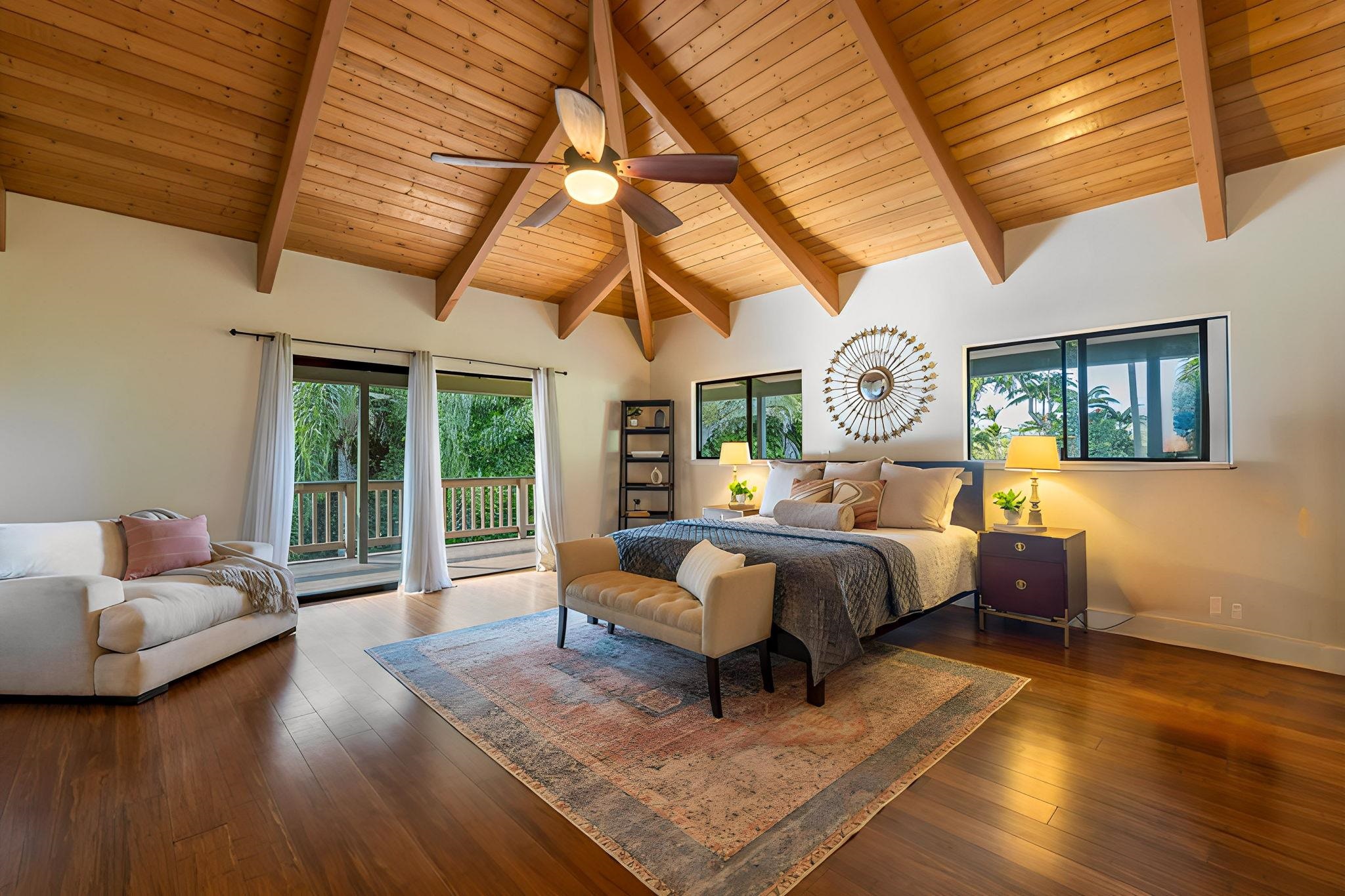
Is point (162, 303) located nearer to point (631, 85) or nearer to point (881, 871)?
point (631, 85)

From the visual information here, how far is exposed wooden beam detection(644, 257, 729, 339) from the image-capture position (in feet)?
19.3

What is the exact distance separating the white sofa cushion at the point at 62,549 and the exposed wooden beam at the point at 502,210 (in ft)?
9.69

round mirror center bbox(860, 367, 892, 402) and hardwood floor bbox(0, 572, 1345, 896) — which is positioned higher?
round mirror center bbox(860, 367, 892, 402)

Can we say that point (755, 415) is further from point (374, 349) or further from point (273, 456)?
point (273, 456)

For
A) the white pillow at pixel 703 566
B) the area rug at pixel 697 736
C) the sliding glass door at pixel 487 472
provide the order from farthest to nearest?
the sliding glass door at pixel 487 472 → the white pillow at pixel 703 566 → the area rug at pixel 697 736

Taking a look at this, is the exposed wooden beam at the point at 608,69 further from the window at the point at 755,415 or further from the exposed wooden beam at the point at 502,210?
the window at the point at 755,415

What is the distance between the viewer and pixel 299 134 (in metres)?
3.63

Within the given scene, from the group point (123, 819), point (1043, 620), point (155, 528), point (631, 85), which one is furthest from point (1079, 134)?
point (155, 528)

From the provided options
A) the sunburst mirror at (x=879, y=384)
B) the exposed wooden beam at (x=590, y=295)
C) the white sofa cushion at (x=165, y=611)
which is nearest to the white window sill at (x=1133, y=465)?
the sunburst mirror at (x=879, y=384)

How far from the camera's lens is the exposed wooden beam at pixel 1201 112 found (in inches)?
107

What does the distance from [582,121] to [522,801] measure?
9.11 feet

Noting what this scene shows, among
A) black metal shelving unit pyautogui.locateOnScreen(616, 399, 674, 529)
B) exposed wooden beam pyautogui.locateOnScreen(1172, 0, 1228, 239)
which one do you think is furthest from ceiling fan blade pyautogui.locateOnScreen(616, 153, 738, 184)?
black metal shelving unit pyautogui.locateOnScreen(616, 399, 674, 529)

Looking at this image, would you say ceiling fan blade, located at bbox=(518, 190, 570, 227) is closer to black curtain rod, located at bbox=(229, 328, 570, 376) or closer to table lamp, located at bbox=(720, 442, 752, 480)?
black curtain rod, located at bbox=(229, 328, 570, 376)

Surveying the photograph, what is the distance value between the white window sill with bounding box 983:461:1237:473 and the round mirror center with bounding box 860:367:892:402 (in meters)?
1.13
